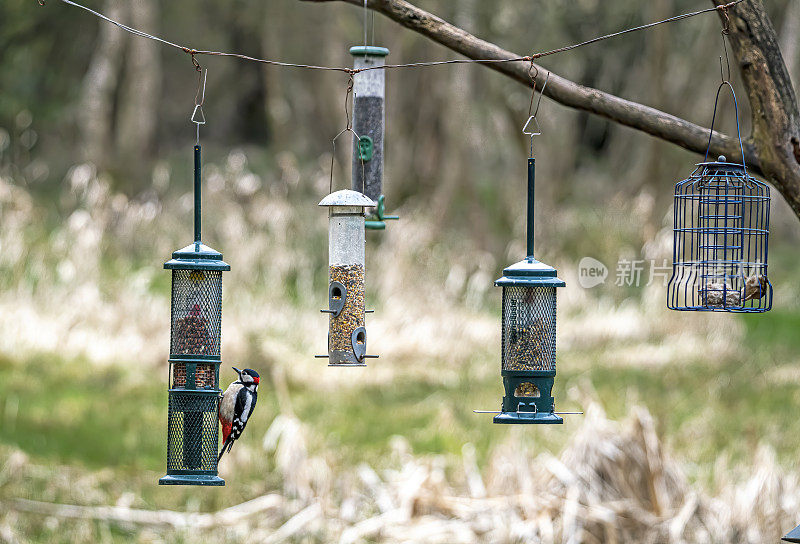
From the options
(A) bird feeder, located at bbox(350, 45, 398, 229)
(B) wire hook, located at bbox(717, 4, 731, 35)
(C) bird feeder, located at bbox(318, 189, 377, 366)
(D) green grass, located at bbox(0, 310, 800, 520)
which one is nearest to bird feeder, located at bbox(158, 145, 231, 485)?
(C) bird feeder, located at bbox(318, 189, 377, 366)

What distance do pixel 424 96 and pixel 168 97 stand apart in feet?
36.1

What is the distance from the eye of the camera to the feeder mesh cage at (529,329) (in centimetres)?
452

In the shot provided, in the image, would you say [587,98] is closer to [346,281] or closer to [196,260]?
[346,281]

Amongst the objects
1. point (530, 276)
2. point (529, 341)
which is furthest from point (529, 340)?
point (530, 276)

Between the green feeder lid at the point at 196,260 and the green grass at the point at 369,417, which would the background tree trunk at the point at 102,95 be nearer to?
the green grass at the point at 369,417

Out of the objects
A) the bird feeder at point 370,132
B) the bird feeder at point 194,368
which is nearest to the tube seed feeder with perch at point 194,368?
the bird feeder at point 194,368

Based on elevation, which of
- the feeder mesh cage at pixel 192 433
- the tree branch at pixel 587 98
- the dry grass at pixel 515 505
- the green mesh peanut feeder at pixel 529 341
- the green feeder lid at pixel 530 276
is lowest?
the dry grass at pixel 515 505

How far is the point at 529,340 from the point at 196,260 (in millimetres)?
1331

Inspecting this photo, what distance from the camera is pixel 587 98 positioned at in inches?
163

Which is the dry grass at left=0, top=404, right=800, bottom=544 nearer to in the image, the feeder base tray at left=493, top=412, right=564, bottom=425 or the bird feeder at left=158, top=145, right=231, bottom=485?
the feeder base tray at left=493, top=412, right=564, bottom=425

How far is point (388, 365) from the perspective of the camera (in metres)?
10.5

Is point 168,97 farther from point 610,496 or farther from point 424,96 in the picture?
point 610,496

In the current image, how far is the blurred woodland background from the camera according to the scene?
22.5ft

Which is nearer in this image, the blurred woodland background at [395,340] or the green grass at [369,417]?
the blurred woodland background at [395,340]
